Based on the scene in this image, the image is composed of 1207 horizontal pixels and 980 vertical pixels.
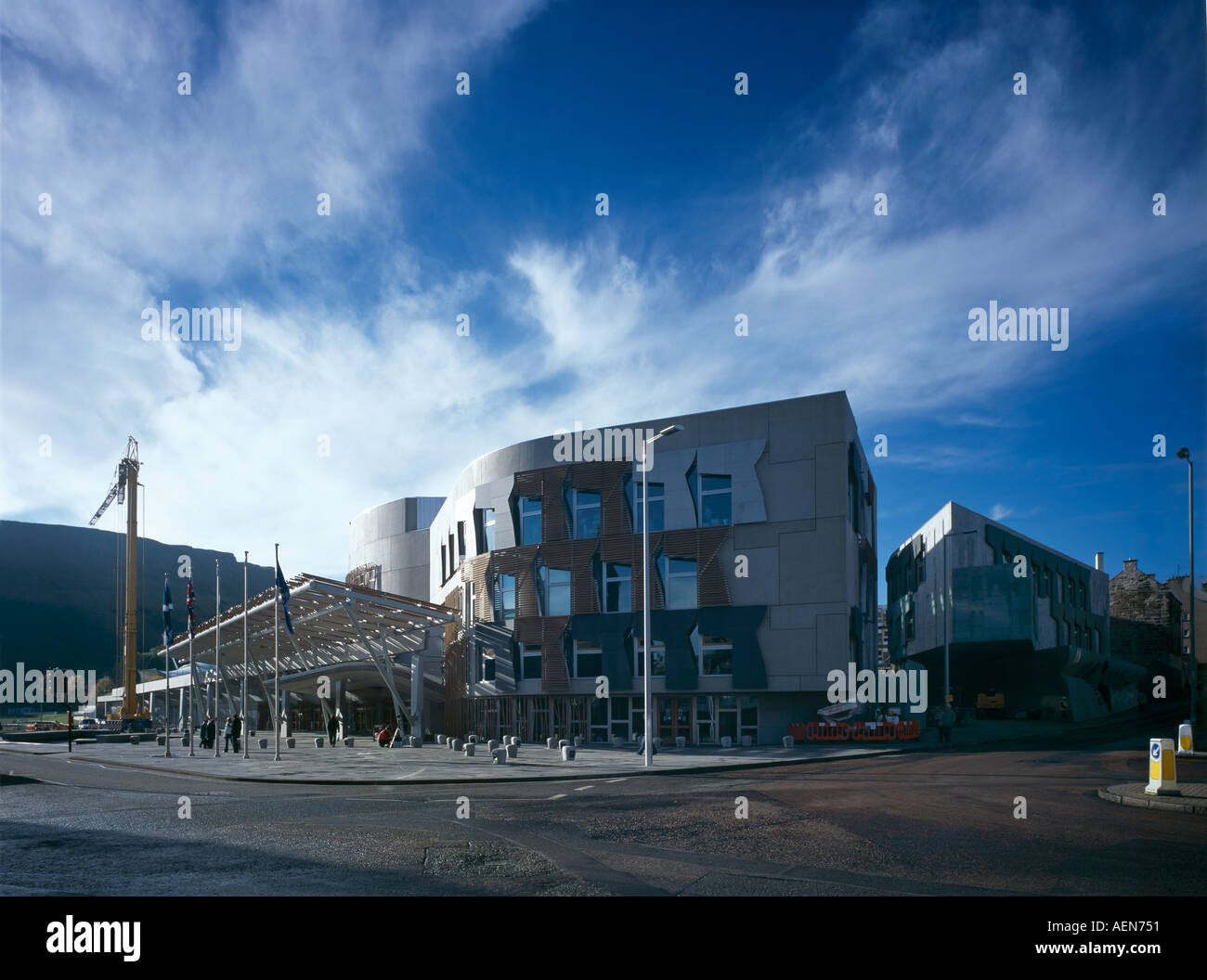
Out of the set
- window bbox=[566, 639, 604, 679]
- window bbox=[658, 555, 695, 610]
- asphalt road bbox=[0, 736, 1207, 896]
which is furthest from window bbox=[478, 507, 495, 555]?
asphalt road bbox=[0, 736, 1207, 896]

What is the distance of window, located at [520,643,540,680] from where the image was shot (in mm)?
46125

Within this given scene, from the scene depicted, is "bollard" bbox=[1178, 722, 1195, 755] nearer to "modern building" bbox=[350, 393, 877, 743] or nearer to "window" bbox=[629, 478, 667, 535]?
"modern building" bbox=[350, 393, 877, 743]

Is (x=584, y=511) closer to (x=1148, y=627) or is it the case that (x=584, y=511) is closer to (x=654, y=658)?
(x=654, y=658)

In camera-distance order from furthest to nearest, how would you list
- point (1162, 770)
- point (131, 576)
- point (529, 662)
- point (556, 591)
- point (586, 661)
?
point (131, 576) < point (529, 662) < point (556, 591) < point (586, 661) < point (1162, 770)

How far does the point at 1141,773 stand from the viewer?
71.8 feet

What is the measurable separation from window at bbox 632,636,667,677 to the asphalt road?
21435mm

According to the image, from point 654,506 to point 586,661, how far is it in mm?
8313

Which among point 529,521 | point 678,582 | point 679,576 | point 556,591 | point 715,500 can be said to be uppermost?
point 715,500

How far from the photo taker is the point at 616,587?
146 ft

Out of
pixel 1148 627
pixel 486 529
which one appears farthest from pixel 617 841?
pixel 1148 627

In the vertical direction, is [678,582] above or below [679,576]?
below

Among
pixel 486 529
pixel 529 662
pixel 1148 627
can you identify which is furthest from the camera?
pixel 1148 627
